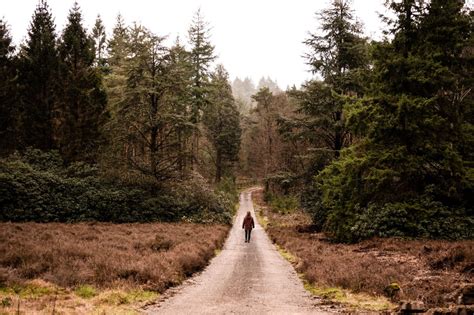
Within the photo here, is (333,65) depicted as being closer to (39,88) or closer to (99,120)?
(99,120)

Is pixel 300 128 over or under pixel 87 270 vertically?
over

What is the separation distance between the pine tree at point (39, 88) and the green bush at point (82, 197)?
2438 mm

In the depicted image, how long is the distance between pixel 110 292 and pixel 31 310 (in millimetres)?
2249

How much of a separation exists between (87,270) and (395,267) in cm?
971

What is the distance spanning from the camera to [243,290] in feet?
38.1

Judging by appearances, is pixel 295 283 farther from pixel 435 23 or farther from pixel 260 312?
pixel 435 23

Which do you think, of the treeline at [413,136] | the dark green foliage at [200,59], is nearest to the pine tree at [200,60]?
the dark green foliage at [200,59]

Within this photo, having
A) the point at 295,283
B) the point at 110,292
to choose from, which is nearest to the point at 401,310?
the point at 295,283

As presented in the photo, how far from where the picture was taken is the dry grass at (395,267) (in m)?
9.63

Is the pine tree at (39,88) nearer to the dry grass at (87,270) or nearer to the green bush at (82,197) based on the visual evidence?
the green bush at (82,197)

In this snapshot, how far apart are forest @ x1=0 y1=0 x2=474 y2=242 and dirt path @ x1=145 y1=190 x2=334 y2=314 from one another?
6.41m

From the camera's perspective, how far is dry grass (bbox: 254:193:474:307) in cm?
963

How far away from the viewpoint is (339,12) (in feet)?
94.8

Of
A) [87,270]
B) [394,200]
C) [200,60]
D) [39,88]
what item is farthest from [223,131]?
[87,270]
